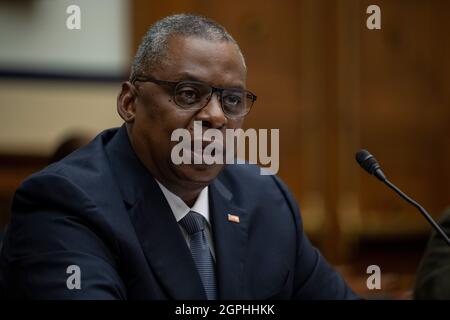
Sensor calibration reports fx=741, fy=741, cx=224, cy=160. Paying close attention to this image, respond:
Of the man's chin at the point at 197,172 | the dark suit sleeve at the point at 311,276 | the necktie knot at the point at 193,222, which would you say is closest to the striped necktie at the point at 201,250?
the necktie knot at the point at 193,222

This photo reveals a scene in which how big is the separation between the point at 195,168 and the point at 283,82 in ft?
9.99

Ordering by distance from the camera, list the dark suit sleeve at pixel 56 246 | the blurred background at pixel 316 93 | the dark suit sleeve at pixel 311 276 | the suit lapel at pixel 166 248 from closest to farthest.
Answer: the dark suit sleeve at pixel 56 246 → the suit lapel at pixel 166 248 → the dark suit sleeve at pixel 311 276 → the blurred background at pixel 316 93

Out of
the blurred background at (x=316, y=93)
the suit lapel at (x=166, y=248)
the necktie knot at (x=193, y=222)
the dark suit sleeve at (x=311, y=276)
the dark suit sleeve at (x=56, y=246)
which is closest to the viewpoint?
the dark suit sleeve at (x=56, y=246)

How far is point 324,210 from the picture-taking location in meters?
4.71

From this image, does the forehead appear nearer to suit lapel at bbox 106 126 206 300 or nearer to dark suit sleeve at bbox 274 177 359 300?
suit lapel at bbox 106 126 206 300

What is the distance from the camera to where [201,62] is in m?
1.63

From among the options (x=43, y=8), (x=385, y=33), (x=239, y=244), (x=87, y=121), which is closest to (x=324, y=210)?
(x=385, y=33)

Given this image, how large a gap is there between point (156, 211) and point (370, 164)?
0.49m

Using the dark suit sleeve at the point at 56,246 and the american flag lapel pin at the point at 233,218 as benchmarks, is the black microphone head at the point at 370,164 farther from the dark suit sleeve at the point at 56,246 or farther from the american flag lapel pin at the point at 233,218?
the dark suit sleeve at the point at 56,246

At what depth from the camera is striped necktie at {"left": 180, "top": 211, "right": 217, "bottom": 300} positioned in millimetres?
1681

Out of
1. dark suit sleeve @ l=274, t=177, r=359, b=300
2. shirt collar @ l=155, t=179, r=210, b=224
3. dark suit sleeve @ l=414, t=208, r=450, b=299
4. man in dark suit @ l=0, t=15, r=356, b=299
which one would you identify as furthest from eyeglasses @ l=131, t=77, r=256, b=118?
dark suit sleeve @ l=414, t=208, r=450, b=299

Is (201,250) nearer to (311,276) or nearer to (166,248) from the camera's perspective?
(166,248)

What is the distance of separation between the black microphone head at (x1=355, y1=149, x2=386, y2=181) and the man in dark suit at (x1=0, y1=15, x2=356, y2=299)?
0.95 feet

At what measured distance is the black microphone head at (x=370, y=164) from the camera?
1655 mm
